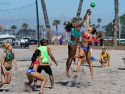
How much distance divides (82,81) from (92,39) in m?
1.90

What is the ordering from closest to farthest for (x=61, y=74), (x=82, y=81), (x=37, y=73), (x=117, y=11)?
(x=37, y=73) < (x=82, y=81) < (x=61, y=74) < (x=117, y=11)

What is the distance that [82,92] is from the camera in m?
10.9

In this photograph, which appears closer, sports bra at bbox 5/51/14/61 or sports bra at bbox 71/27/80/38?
sports bra at bbox 5/51/14/61

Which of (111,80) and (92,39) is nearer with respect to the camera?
(92,39)

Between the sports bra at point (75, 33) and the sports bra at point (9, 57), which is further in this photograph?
the sports bra at point (75, 33)

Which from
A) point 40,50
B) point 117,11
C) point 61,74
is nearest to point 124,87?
point 40,50

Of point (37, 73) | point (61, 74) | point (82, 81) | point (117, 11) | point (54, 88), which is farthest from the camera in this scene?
point (117, 11)

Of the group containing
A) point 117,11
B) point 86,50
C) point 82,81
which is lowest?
point 82,81

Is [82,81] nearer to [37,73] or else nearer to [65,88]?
[65,88]

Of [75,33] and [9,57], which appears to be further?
[75,33]

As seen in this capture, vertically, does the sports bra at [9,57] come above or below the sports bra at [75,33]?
below

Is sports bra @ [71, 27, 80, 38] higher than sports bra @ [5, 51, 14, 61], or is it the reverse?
sports bra @ [71, 27, 80, 38]

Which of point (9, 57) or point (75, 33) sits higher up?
point (75, 33)

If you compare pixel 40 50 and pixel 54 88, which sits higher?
pixel 40 50
